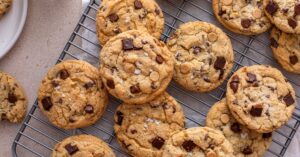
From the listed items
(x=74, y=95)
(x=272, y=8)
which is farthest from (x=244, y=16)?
(x=74, y=95)

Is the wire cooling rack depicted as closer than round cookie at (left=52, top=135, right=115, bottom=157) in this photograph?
No

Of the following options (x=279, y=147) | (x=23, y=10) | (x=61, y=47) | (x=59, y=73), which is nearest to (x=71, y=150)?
(x=59, y=73)

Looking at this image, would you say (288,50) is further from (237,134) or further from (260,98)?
(237,134)

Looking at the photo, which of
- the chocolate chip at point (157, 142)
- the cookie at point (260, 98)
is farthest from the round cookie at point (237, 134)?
the chocolate chip at point (157, 142)

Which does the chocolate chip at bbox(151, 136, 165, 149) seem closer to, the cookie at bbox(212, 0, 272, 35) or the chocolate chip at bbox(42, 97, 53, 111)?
the chocolate chip at bbox(42, 97, 53, 111)

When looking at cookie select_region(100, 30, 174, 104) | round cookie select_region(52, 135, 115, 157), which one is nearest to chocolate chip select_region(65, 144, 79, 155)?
round cookie select_region(52, 135, 115, 157)
